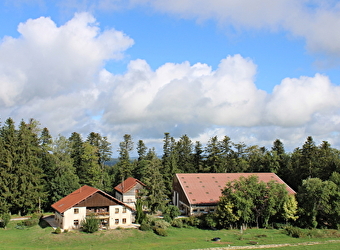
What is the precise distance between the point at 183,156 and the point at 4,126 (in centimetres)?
4234

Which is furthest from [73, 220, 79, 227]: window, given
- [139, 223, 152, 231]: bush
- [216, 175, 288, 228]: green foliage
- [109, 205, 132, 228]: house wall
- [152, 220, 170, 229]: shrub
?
[216, 175, 288, 228]: green foliage

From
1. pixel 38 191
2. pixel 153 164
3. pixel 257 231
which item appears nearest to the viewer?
pixel 257 231

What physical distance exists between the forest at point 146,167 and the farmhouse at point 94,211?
215 inches

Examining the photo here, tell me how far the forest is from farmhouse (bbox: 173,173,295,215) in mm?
3141

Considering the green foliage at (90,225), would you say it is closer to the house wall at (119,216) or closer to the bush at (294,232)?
the house wall at (119,216)

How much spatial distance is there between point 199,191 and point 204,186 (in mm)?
2092

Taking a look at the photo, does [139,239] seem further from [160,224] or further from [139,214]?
[139,214]

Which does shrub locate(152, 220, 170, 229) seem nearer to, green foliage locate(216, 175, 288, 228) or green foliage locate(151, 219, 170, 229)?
green foliage locate(151, 219, 170, 229)

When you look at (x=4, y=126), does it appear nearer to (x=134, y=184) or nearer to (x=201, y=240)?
(x=134, y=184)

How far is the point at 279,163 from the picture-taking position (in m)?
68.5

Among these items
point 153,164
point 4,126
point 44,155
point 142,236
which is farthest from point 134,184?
point 4,126

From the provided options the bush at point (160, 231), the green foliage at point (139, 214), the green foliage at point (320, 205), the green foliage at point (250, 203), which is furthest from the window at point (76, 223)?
the green foliage at point (320, 205)

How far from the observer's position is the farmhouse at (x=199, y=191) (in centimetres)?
4944

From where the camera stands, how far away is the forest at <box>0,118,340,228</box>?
44.3 metres
